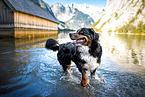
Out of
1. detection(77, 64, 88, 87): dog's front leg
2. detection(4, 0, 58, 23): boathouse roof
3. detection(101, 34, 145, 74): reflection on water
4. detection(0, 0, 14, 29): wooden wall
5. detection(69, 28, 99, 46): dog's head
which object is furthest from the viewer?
detection(0, 0, 14, 29): wooden wall

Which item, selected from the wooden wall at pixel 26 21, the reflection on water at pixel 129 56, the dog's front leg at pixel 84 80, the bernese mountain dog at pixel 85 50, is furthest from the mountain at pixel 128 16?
the dog's front leg at pixel 84 80

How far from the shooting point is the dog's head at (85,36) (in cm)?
304

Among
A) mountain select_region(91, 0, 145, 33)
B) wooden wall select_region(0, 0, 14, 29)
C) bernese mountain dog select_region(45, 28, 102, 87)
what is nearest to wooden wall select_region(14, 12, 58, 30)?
wooden wall select_region(0, 0, 14, 29)

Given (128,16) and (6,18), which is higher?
(128,16)

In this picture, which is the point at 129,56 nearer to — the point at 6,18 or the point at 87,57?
the point at 87,57

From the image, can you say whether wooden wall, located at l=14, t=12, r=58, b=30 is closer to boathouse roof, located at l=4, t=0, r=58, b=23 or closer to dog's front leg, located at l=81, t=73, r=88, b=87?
boathouse roof, located at l=4, t=0, r=58, b=23

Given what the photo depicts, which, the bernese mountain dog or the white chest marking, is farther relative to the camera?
the white chest marking

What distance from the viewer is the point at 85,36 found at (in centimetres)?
304

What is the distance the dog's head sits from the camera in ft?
9.96

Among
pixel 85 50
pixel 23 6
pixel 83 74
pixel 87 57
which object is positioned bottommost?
pixel 83 74

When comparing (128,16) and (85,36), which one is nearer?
(85,36)

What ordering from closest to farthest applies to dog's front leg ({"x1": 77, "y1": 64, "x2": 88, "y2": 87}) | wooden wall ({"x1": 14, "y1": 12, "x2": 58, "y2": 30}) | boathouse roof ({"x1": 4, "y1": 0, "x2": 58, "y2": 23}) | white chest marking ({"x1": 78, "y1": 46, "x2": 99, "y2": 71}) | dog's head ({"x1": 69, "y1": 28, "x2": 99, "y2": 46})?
dog's head ({"x1": 69, "y1": 28, "x2": 99, "y2": 46})
white chest marking ({"x1": 78, "y1": 46, "x2": 99, "y2": 71})
dog's front leg ({"x1": 77, "y1": 64, "x2": 88, "y2": 87})
boathouse roof ({"x1": 4, "y1": 0, "x2": 58, "y2": 23})
wooden wall ({"x1": 14, "y1": 12, "x2": 58, "y2": 30})

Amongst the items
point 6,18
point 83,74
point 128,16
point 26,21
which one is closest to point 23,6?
point 26,21

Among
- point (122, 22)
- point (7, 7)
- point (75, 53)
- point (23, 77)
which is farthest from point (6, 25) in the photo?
point (122, 22)
